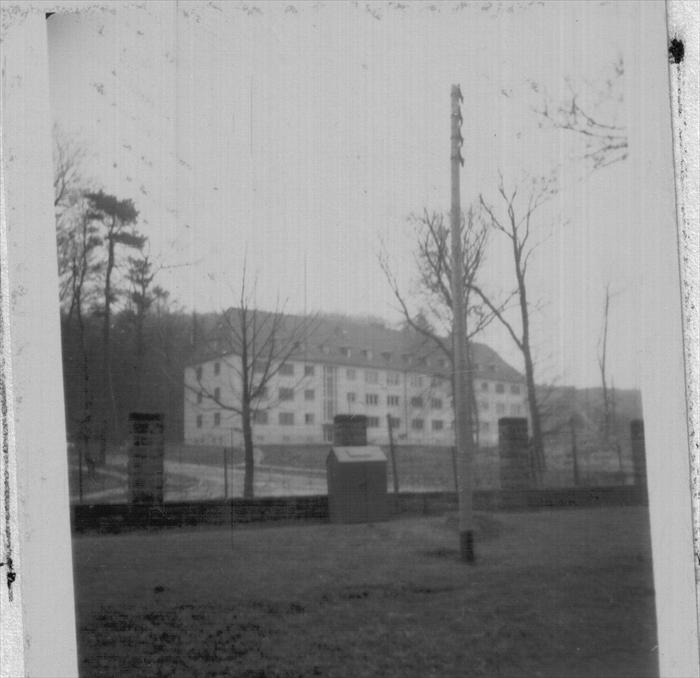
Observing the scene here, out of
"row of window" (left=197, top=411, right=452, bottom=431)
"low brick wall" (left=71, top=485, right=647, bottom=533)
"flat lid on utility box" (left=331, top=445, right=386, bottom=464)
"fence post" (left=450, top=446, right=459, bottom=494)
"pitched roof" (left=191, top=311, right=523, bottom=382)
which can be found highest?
"pitched roof" (left=191, top=311, right=523, bottom=382)

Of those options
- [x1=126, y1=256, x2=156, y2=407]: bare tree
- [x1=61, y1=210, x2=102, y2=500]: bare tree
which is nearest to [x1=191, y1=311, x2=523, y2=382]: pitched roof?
[x1=126, y1=256, x2=156, y2=407]: bare tree

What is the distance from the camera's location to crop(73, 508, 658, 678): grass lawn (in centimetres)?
153

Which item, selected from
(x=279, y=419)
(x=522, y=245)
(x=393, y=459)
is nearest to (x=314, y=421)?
(x=279, y=419)

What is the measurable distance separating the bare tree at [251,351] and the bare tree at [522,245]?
16.5 inches

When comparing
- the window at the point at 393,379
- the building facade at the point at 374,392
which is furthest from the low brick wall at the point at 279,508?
the window at the point at 393,379

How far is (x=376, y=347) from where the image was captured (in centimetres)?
158

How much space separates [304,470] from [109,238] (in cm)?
67

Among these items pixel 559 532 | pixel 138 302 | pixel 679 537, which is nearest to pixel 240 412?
pixel 138 302

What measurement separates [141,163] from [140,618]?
1.01m

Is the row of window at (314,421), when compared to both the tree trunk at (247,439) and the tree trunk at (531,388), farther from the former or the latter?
the tree trunk at (531,388)

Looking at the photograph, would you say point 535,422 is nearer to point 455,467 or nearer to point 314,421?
point 455,467

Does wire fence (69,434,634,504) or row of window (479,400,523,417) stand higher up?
row of window (479,400,523,417)

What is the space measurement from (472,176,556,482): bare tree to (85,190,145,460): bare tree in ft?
2.52

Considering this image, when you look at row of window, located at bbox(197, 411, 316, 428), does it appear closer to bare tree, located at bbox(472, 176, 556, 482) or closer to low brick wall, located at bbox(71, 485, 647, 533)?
low brick wall, located at bbox(71, 485, 647, 533)
